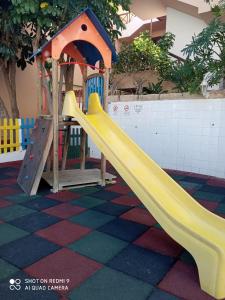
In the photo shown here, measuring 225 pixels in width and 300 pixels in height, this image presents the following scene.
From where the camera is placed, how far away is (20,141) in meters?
7.30

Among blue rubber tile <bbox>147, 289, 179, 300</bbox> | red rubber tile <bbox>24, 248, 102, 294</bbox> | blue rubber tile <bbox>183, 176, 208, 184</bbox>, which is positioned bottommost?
blue rubber tile <bbox>147, 289, 179, 300</bbox>

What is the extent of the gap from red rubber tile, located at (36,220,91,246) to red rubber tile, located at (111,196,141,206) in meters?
1.09

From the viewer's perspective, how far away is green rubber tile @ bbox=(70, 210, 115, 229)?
11.2ft

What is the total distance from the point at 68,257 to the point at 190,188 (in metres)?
3.20

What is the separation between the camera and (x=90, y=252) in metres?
2.71

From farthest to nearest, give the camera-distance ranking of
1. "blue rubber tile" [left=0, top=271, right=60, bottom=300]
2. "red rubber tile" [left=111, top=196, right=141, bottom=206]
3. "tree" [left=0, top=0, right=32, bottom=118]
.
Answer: "tree" [left=0, top=0, right=32, bottom=118] < "red rubber tile" [left=111, top=196, right=141, bottom=206] < "blue rubber tile" [left=0, top=271, right=60, bottom=300]

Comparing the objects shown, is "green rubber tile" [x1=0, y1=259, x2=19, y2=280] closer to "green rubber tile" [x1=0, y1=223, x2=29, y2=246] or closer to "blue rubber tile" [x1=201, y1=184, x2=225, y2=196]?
"green rubber tile" [x1=0, y1=223, x2=29, y2=246]

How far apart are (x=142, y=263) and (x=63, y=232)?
1080 mm

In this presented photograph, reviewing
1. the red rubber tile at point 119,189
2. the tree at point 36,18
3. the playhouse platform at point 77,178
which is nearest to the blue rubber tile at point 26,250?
the playhouse platform at point 77,178

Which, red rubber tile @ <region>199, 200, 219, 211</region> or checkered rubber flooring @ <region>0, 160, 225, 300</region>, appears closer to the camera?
checkered rubber flooring @ <region>0, 160, 225, 300</region>

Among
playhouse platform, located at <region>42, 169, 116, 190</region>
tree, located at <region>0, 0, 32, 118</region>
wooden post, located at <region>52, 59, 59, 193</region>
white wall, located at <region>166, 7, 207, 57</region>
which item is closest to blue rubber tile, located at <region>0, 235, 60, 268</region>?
wooden post, located at <region>52, 59, 59, 193</region>

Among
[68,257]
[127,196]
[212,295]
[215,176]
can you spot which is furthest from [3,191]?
[215,176]

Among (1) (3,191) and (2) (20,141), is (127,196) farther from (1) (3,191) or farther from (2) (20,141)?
(2) (20,141)

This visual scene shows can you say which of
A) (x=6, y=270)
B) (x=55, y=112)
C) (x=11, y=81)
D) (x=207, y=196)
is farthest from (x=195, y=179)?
(x=11, y=81)
